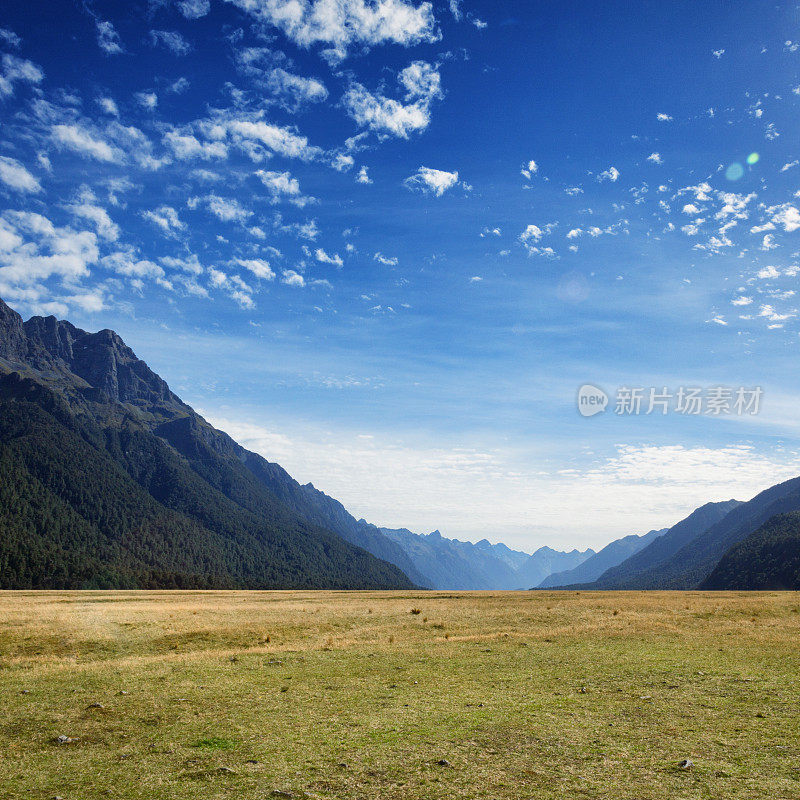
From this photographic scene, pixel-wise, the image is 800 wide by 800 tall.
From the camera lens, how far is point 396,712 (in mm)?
17953

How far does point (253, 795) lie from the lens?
1166cm

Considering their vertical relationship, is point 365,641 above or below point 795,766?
below

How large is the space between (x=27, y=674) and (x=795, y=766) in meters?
28.5

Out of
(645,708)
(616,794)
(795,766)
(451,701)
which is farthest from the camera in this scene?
(451,701)

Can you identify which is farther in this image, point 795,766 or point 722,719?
point 722,719

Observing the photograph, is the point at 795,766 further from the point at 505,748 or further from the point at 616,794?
the point at 505,748

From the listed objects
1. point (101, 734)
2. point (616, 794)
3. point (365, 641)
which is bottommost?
point (365, 641)

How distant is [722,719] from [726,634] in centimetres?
2100

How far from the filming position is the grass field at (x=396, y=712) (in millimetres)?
12344

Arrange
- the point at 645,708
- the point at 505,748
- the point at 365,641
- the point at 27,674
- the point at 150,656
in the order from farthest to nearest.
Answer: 1. the point at 365,641
2. the point at 150,656
3. the point at 27,674
4. the point at 645,708
5. the point at 505,748

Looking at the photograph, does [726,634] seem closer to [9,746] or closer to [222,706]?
[222,706]

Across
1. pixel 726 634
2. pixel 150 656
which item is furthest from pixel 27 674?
pixel 726 634

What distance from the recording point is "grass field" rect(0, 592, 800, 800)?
1234 cm

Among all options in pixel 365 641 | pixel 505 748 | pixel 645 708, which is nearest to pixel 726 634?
pixel 645 708
